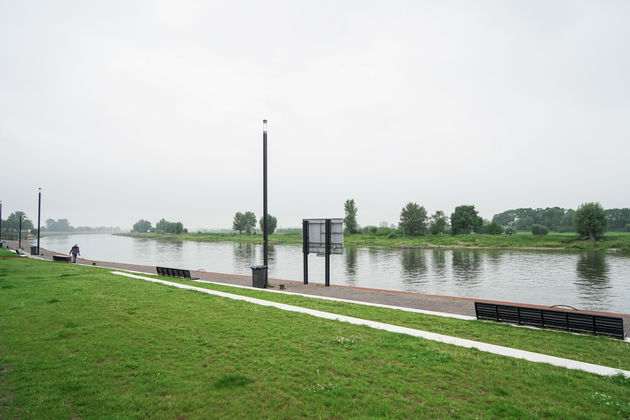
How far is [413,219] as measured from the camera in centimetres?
11450

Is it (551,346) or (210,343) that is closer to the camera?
(210,343)

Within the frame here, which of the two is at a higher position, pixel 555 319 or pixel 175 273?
pixel 175 273

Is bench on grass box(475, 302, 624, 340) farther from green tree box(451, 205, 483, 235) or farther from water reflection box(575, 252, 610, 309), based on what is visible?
green tree box(451, 205, 483, 235)

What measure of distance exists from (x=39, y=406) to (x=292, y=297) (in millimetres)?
9825

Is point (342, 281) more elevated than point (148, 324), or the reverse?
point (148, 324)

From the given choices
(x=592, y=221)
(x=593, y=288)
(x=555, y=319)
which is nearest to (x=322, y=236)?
(x=555, y=319)

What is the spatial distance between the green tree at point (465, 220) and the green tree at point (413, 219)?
9.77 meters

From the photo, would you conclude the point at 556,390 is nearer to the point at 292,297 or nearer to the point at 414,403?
the point at 414,403

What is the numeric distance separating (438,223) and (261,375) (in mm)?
118798

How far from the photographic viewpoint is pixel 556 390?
18.0 feet

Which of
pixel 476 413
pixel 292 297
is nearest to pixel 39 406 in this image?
pixel 476 413

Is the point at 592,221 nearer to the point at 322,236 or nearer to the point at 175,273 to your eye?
the point at 322,236

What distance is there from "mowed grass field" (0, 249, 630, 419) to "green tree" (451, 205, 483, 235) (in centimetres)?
10901

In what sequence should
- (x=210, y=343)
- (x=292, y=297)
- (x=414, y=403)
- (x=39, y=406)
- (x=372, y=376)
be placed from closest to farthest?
1. (x=39, y=406)
2. (x=414, y=403)
3. (x=372, y=376)
4. (x=210, y=343)
5. (x=292, y=297)
